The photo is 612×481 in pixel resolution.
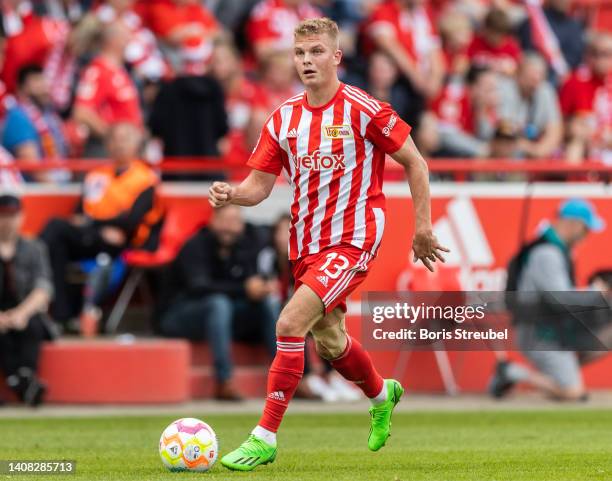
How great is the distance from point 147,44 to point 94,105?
144 centimetres

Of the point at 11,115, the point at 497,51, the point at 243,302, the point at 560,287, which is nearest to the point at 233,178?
the point at 243,302

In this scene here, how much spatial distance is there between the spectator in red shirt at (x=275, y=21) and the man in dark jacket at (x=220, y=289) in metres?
3.81

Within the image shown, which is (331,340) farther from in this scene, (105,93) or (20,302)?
(105,93)

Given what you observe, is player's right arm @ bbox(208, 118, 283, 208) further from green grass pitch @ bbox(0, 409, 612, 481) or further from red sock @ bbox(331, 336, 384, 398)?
green grass pitch @ bbox(0, 409, 612, 481)

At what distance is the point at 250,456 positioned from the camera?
7.88m

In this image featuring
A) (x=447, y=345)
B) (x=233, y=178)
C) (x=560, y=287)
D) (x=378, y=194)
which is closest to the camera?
(x=378, y=194)

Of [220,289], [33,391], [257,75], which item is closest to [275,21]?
[257,75]

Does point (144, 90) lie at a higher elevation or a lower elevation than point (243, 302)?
higher

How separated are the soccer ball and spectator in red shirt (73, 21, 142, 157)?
7.60 m

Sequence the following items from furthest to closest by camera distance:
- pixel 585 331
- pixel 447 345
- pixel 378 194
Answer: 1. pixel 585 331
2. pixel 447 345
3. pixel 378 194

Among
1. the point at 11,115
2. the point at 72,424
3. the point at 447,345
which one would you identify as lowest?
the point at 72,424

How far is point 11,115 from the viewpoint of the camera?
1459 cm

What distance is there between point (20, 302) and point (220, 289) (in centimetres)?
189

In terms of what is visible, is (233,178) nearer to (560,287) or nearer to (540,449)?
(560,287)
